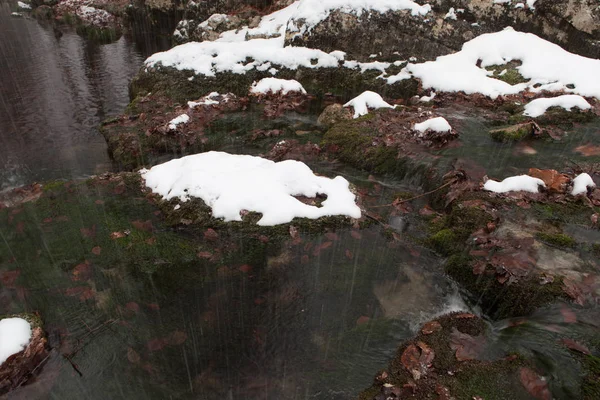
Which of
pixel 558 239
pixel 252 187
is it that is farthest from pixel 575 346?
pixel 252 187

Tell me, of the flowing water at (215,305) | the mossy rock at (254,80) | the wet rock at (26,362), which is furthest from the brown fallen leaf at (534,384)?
the mossy rock at (254,80)

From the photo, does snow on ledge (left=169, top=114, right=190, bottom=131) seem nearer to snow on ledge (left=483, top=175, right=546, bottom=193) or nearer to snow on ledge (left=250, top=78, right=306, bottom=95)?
snow on ledge (left=250, top=78, right=306, bottom=95)

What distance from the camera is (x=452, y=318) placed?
154 inches

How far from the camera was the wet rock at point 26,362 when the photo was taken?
10.9 feet

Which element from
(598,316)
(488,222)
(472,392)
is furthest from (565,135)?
(472,392)

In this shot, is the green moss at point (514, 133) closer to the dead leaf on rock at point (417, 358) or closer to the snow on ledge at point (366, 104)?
the snow on ledge at point (366, 104)

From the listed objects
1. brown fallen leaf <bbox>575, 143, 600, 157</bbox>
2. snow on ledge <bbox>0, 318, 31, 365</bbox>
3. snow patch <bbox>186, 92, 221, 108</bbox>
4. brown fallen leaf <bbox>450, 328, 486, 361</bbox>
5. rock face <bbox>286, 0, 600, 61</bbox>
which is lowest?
snow on ledge <bbox>0, 318, 31, 365</bbox>

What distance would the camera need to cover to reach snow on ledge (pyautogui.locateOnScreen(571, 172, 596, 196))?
515 cm

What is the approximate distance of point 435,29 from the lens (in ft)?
37.7

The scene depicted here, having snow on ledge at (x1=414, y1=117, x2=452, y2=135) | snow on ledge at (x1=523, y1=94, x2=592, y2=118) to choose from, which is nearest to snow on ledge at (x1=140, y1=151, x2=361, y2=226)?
snow on ledge at (x1=414, y1=117, x2=452, y2=135)

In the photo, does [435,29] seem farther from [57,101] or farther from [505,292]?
[57,101]

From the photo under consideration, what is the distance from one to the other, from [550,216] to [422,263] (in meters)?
1.84

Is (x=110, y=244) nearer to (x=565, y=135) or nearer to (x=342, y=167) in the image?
(x=342, y=167)

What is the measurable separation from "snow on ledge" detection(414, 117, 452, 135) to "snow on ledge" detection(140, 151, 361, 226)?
8.04 ft
